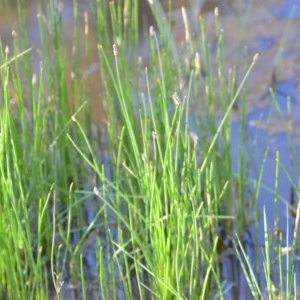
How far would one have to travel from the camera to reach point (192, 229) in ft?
6.46

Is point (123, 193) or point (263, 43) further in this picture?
point (263, 43)

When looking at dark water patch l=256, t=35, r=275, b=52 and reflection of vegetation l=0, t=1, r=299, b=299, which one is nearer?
reflection of vegetation l=0, t=1, r=299, b=299

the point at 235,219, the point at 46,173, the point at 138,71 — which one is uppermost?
the point at 138,71

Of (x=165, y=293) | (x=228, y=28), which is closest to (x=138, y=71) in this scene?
(x=165, y=293)

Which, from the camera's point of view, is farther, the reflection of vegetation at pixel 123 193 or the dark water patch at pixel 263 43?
the dark water patch at pixel 263 43

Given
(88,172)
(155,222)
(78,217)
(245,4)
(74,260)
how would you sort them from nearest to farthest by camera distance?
(155,222), (74,260), (78,217), (88,172), (245,4)

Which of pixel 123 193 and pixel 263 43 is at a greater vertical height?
pixel 263 43

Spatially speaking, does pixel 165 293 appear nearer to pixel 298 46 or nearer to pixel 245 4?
pixel 298 46

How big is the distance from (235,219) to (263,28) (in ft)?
3.95

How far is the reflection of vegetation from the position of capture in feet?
6.51

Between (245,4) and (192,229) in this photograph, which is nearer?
(192,229)

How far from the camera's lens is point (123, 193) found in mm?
2457

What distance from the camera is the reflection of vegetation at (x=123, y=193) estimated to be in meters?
1.98

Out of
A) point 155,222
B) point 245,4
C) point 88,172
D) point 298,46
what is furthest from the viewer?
point 245,4
